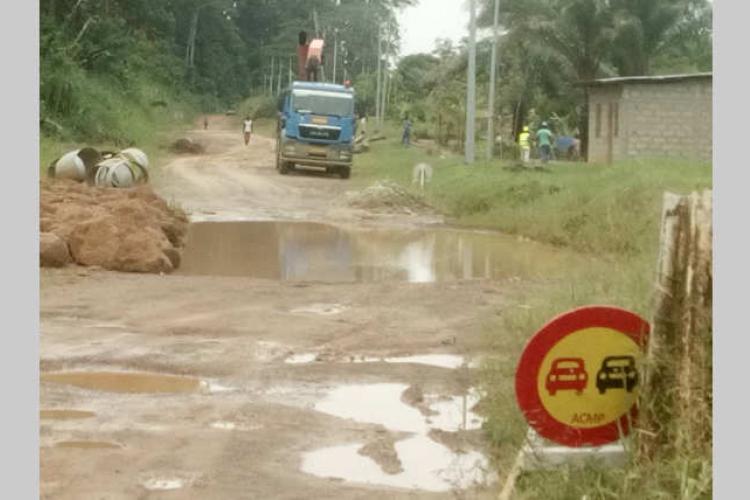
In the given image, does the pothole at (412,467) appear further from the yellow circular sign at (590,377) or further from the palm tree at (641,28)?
the palm tree at (641,28)

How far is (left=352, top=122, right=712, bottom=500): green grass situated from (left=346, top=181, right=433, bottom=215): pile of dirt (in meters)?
0.57

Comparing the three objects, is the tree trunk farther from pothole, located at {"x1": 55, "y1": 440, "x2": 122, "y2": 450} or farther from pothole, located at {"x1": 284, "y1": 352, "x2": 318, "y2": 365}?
pothole, located at {"x1": 55, "y1": 440, "x2": 122, "y2": 450}

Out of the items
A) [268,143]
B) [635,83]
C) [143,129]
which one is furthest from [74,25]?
[635,83]

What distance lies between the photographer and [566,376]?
5.17m

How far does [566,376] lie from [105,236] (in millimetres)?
10903

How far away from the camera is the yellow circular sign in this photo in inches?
202

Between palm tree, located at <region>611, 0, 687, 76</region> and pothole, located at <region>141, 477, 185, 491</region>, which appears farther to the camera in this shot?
palm tree, located at <region>611, 0, 687, 76</region>

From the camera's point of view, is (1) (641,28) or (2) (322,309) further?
(1) (641,28)

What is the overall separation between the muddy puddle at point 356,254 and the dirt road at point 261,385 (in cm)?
62

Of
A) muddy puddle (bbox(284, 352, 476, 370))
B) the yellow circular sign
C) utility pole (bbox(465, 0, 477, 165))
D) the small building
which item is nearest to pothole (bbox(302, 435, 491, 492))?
the yellow circular sign

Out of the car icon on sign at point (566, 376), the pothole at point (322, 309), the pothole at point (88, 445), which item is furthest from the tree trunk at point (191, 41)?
the car icon on sign at point (566, 376)

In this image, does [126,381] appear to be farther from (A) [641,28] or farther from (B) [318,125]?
(A) [641,28]

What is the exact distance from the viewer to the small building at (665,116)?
31672 mm

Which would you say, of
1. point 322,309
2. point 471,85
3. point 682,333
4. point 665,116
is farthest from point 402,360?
point 665,116
